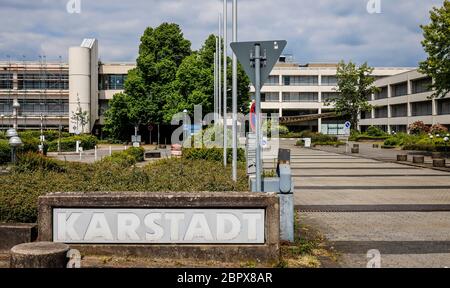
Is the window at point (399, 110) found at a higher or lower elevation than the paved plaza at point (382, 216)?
higher

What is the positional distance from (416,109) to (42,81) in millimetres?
54495

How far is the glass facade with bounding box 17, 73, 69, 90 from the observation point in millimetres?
72375

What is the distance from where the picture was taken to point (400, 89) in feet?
245

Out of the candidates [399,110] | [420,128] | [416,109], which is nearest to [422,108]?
[416,109]

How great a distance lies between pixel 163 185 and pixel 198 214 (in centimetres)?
269

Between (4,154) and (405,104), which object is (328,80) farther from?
(4,154)

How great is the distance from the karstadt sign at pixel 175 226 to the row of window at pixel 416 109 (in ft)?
195

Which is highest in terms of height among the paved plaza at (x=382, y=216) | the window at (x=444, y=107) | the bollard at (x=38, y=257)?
the window at (x=444, y=107)

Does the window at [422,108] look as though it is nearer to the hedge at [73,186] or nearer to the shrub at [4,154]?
the shrub at [4,154]

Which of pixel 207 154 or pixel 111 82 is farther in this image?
pixel 111 82

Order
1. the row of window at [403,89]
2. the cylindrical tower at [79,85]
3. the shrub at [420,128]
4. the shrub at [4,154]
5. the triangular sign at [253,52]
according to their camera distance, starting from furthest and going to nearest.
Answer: the row of window at [403,89], the cylindrical tower at [79,85], the shrub at [420,128], the shrub at [4,154], the triangular sign at [253,52]

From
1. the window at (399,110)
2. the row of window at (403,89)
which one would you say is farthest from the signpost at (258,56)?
the window at (399,110)

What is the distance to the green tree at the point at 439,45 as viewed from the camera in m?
29.8

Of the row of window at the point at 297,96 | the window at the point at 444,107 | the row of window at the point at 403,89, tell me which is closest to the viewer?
the window at the point at 444,107
